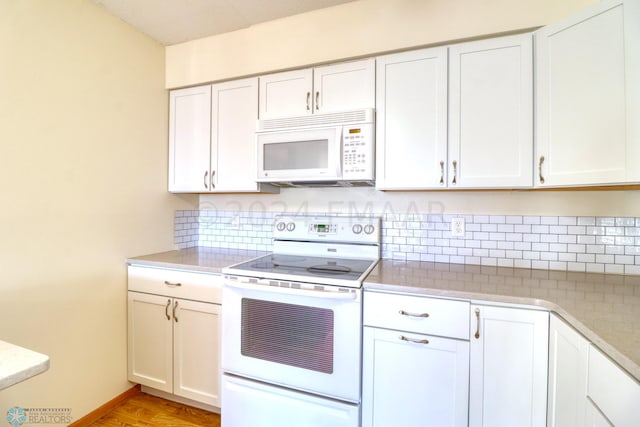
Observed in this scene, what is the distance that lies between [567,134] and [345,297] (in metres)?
1.28

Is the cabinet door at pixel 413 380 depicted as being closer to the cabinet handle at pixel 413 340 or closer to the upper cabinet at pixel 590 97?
the cabinet handle at pixel 413 340

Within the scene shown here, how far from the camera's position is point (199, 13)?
187cm

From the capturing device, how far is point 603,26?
1257mm

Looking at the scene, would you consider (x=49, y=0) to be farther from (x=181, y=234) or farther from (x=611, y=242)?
(x=611, y=242)

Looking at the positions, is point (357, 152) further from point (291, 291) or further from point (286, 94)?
point (291, 291)

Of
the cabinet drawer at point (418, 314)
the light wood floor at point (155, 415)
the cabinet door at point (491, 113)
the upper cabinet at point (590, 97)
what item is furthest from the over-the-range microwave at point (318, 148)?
the light wood floor at point (155, 415)

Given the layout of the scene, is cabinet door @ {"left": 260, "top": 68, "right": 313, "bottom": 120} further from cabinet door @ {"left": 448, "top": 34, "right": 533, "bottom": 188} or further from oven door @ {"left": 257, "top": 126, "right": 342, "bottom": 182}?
cabinet door @ {"left": 448, "top": 34, "right": 533, "bottom": 188}

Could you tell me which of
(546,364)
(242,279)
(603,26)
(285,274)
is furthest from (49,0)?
(546,364)

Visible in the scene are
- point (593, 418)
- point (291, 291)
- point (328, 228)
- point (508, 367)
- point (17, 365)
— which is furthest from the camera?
point (328, 228)

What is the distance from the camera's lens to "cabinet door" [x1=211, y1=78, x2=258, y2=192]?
2057mm

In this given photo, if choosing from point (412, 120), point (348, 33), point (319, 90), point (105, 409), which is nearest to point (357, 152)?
point (412, 120)

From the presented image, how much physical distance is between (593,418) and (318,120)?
5.66 ft

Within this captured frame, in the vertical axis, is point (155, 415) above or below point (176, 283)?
below

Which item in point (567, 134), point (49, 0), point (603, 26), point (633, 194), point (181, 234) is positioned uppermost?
point (49, 0)
